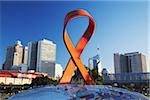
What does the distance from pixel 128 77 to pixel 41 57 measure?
1218 inches

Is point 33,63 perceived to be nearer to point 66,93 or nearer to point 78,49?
point 78,49

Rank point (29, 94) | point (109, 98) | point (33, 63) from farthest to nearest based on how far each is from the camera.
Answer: point (33, 63)
point (29, 94)
point (109, 98)

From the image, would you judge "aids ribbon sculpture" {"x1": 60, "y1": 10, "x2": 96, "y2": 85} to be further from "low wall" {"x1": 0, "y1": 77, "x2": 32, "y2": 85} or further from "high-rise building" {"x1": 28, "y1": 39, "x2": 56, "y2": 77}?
"high-rise building" {"x1": 28, "y1": 39, "x2": 56, "y2": 77}

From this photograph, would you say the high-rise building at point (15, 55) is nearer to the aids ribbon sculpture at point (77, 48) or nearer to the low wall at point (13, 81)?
the low wall at point (13, 81)

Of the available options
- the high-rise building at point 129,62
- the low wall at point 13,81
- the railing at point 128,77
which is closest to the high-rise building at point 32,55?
the low wall at point 13,81

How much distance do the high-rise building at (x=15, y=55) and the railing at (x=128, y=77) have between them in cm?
3595

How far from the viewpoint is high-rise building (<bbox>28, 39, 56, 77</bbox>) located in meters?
66.2

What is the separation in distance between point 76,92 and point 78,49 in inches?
271

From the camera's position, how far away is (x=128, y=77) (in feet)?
140

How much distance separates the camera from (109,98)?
6.09 metres

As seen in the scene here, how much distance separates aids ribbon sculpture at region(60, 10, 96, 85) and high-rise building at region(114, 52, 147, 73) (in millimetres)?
43077

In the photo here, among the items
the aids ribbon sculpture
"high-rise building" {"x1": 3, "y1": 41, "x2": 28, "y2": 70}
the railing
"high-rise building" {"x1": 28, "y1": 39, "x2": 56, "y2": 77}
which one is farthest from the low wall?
the aids ribbon sculpture

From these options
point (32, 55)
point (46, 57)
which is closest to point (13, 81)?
point (32, 55)

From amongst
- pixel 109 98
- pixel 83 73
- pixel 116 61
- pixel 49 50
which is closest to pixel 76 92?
pixel 109 98
